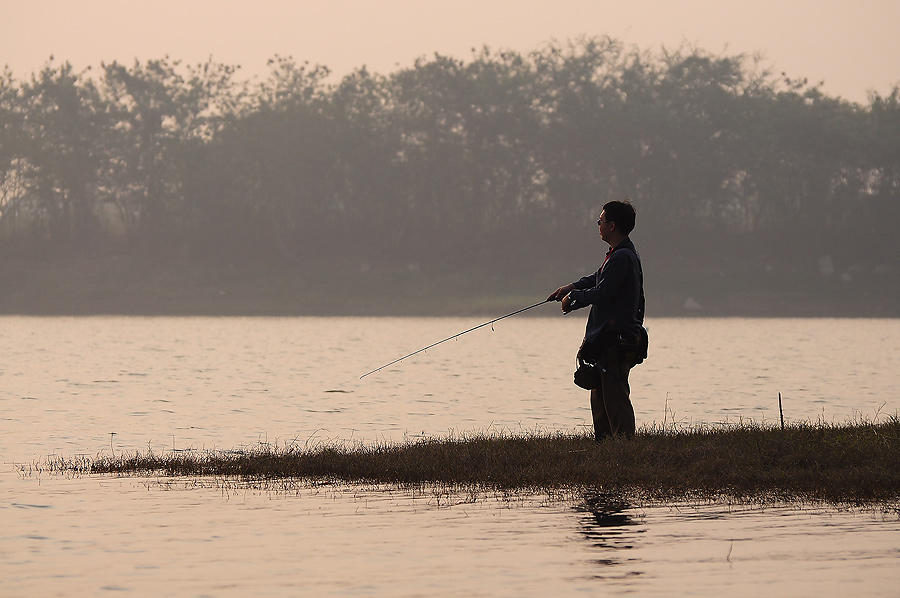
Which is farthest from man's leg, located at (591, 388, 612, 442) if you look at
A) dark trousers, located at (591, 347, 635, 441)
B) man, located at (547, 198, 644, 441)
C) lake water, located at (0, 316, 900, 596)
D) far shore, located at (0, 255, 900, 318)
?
far shore, located at (0, 255, 900, 318)

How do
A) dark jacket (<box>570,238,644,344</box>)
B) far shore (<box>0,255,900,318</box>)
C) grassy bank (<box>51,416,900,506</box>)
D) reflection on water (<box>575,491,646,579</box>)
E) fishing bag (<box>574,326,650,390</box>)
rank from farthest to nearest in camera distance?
far shore (<box>0,255,900,318</box>) → fishing bag (<box>574,326,650,390</box>) → dark jacket (<box>570,238,644,344</box>) → grassy bank (<box>51,416,900,506</box>) → reflection on water (<box>575,491,646,579</box>)

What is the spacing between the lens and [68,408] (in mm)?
22906

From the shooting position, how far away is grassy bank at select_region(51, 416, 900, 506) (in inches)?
449

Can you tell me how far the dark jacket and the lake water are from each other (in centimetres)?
197

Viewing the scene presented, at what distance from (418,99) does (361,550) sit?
8190 cm

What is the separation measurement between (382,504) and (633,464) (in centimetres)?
238

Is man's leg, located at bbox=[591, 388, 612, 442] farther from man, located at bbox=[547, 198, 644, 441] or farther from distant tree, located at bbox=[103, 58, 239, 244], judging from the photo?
distant tree, located at bbox=[103, 58, 239, 244]

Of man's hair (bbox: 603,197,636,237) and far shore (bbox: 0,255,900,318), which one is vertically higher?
far shore (bbox: 0,255,900,318)

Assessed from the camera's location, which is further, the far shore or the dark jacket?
the far shore

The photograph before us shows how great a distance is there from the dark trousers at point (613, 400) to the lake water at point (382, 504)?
5.73ft

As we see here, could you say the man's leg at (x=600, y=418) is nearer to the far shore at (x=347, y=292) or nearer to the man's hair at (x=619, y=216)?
the man's hair at (x=619, y=216)

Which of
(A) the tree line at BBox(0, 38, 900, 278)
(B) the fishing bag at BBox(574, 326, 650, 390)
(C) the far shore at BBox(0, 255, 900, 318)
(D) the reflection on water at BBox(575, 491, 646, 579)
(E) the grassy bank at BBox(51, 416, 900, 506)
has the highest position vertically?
(A) the tree line at BBox(0, 38, 900, 278)

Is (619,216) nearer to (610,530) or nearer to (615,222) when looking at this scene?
(615,222)

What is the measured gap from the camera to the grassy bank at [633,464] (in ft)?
37.4
